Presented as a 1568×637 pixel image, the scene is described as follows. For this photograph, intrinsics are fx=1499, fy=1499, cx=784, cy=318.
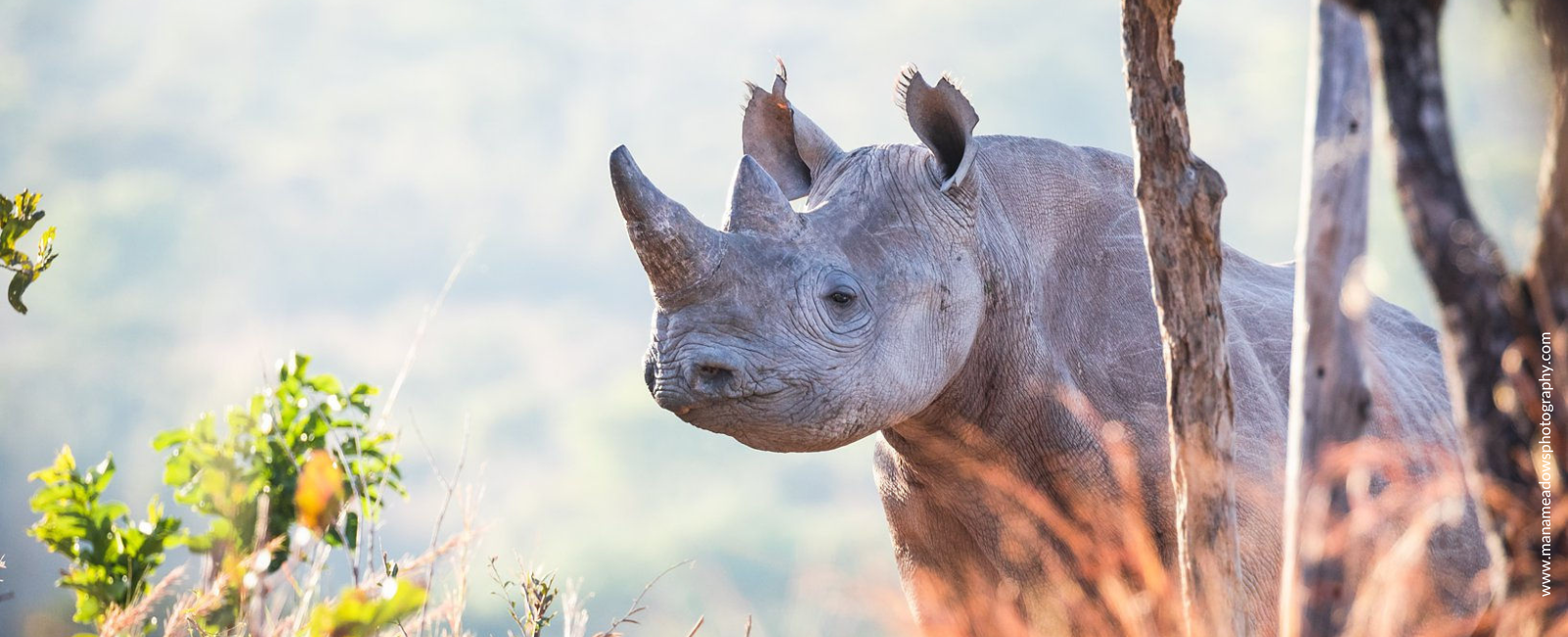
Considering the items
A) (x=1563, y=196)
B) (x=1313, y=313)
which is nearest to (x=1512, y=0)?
(x=1563, y=196)

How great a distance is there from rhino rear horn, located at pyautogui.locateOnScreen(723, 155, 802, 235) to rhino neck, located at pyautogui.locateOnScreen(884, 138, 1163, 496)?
651 millimetres

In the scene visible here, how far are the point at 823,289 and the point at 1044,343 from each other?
82 centimetres

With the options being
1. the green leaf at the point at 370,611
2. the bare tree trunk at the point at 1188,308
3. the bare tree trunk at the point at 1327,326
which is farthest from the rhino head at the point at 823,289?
the bare tree trunk at the point at 1327,326

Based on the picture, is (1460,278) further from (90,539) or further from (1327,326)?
(90,539)

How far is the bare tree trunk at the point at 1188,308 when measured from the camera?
305 centimetres

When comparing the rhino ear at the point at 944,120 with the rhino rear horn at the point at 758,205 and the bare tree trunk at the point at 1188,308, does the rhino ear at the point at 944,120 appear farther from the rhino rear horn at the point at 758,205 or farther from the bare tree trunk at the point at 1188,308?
the bare tree trunk at the point at 1188,308

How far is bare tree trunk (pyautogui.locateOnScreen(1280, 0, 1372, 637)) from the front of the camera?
229cm

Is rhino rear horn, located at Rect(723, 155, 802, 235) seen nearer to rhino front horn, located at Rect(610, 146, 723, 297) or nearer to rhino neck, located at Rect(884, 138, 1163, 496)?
rhino front horn, located at Rect(610, 146, 723, 297)

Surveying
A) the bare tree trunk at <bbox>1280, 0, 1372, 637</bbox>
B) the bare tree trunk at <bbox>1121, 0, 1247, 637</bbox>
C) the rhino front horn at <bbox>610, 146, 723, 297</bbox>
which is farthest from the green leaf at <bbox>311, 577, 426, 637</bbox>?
the bare tree trunk at <bbox>1121, 0, 1247, 637</bbox>

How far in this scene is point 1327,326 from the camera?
7.57 feet

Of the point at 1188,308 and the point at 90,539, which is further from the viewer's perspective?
the point at 90,539

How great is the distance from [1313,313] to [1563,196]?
0.38 m

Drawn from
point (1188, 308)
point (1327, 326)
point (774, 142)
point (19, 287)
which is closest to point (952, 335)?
point (1188, 308)

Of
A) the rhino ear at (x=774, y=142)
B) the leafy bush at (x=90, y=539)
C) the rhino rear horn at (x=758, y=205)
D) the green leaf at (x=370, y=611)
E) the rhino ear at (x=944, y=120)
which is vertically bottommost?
the green leaf at (x=370, y=611)
